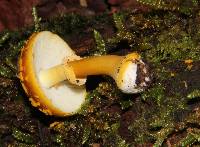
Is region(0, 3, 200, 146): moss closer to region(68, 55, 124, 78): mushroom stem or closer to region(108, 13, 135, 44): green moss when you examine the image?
region(108, 13, 135, 44): green moss

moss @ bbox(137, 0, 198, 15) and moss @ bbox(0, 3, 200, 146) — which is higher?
moss @ bbox(137, 0, 198, 15)

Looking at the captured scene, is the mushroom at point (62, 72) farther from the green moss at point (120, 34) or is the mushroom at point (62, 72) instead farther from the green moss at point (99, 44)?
the green moss at point (120, 34)

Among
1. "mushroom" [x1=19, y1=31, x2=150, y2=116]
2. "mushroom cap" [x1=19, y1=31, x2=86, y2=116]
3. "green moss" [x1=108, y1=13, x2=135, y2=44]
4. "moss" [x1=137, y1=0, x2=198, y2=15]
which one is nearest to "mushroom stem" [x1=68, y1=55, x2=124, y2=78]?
"mushroom" [x1=19, y1=31, x2=150, y2=116]

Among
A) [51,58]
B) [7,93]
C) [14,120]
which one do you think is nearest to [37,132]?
[14,120]

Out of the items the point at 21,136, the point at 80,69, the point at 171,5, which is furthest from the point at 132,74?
the point at 21,136

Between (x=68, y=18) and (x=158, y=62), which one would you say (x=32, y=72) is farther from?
(x=68, y=18)

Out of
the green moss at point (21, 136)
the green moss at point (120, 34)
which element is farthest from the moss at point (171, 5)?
the green moss at point (21, 136)

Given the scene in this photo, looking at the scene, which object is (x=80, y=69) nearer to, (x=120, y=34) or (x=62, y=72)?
(x=62, y=72)

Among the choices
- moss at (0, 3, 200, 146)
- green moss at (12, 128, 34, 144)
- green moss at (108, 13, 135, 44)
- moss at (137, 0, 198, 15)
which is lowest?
green moss at (12, 128, 34, 144)
